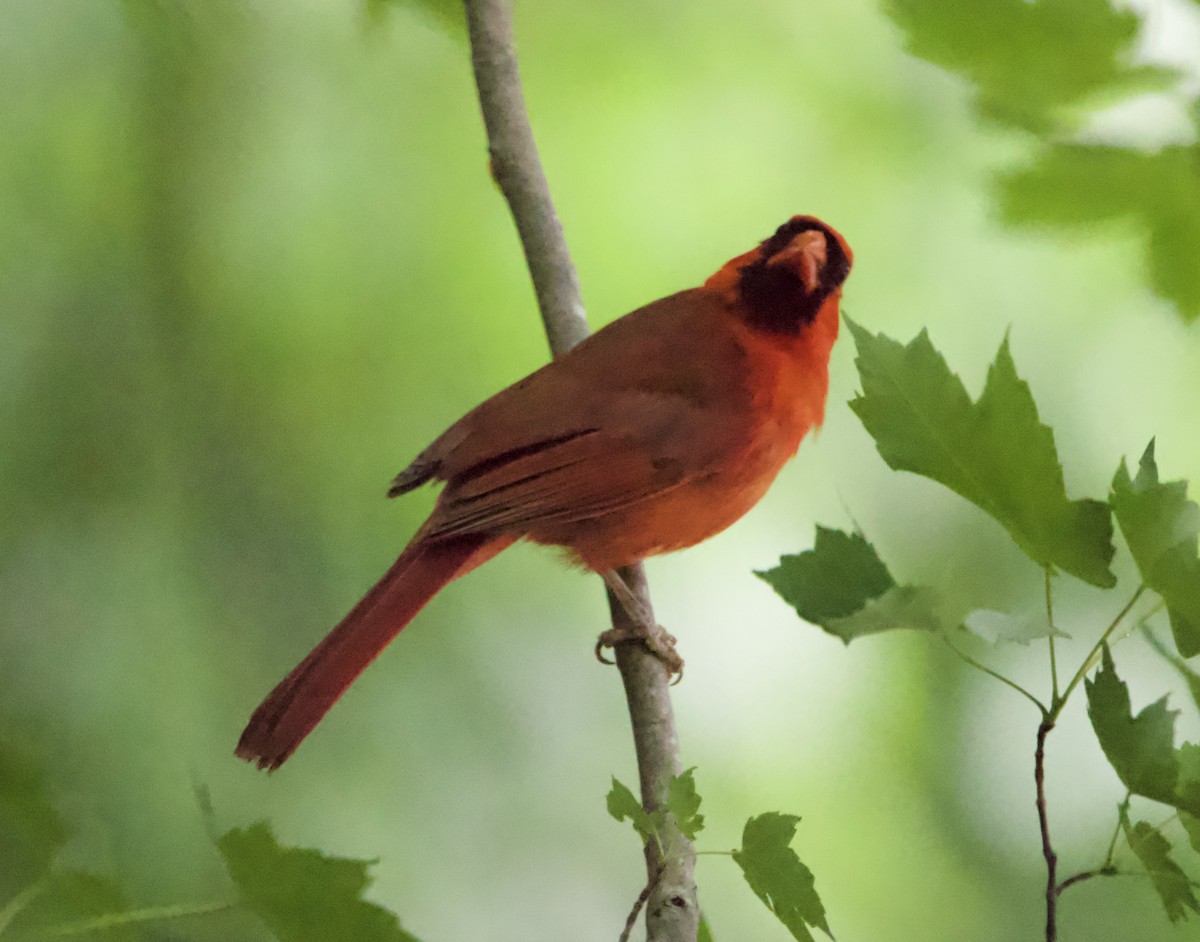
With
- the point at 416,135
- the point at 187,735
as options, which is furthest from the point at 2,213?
the point at 187,735

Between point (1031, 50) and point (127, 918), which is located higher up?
point (1031, 50)

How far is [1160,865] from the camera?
615mm

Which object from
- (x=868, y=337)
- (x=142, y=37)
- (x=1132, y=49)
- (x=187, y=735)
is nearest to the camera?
(x=868, y=337)

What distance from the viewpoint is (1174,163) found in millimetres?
937

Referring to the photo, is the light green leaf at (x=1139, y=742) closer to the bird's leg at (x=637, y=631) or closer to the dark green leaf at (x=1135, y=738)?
the dark green leaf at (x=1135, y=738)

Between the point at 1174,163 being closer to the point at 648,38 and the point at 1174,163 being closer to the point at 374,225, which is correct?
the point at 648,38

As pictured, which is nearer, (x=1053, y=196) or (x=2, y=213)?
(x=1053, y=196)

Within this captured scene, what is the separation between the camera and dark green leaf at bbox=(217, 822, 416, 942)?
67cm

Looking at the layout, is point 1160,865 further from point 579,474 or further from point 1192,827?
point 579,474

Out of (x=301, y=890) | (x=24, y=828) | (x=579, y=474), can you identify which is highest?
(x=579, y=474)

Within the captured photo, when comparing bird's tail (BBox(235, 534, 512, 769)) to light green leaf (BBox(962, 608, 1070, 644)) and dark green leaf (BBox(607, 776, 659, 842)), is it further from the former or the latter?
light green leaf (BBox(962, 608, 1070, 644))

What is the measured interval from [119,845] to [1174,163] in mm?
1155

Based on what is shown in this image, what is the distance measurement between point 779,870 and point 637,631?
1.75ft

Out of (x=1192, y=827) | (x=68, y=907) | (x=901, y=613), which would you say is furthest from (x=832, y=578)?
(x=68, y=907)
